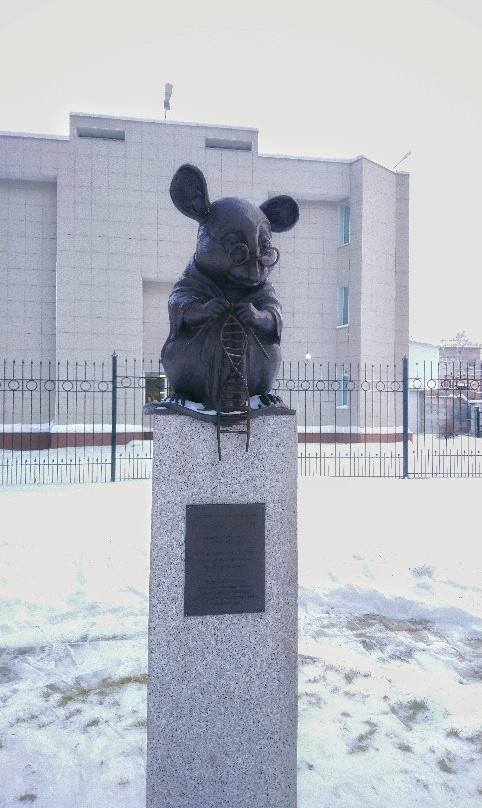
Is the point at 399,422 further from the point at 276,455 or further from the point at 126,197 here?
the point at 276,455

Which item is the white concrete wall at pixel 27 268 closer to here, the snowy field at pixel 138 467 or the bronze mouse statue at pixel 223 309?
the snowy field at pixel 138 467

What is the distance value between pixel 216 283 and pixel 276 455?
37.5 inches

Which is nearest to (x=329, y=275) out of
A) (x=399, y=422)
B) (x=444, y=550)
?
(x=399, y=422)

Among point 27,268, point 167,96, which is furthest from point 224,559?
point 167,96

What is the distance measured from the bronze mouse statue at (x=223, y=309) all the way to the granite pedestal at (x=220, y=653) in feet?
0.80

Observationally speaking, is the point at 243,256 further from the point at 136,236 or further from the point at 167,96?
the point at 167,96

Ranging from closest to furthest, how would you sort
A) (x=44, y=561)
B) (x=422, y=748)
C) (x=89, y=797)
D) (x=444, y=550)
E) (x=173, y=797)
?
(x=173, y=797), (x=89, y=797), (x=422, y=748), (x=44, y=561), (x=444, y=550)

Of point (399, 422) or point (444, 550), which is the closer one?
point (444, 550)

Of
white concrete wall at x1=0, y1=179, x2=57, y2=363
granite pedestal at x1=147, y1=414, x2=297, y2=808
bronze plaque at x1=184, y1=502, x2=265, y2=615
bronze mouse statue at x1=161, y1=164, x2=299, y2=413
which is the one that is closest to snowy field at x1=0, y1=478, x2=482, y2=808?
granite pedestal at x1=147, y1=414, x2=297, y2=808

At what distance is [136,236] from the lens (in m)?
20.1

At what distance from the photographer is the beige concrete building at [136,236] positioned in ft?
64.8

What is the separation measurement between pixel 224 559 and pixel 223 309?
1.22 metres

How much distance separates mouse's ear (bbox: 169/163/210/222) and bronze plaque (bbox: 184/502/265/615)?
59.3 inches

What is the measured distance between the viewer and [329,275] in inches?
864
